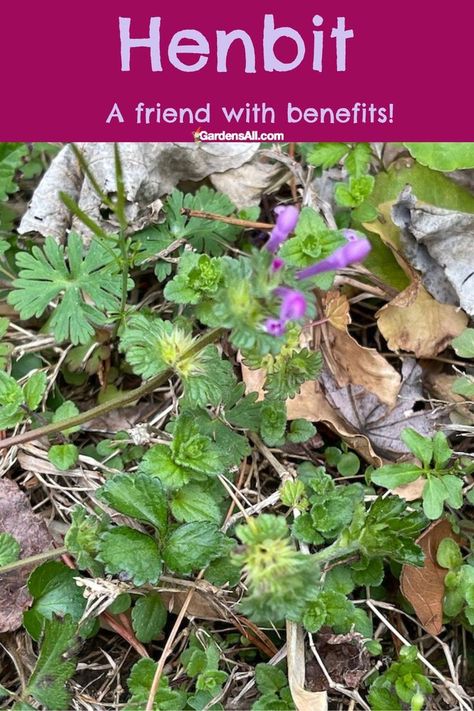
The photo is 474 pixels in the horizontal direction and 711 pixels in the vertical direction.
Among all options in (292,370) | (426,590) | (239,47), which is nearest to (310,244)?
(292,370)

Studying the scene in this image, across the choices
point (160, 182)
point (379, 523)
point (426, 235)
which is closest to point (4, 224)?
point (160, 182)

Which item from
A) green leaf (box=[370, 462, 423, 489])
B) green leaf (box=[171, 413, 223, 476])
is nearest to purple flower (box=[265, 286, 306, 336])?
green leaf (box=[171, 413, 223, 476])

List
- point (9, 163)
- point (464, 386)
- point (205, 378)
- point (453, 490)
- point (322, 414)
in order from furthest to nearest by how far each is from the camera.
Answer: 1. point (9, 163)
2. point (322, 414)
3. point (464, 386)
4. point (453, 490)
5. point (205, 378)

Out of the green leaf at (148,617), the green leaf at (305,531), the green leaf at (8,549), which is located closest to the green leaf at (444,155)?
the green leaf at (305,531)

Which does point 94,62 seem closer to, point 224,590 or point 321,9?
point 321,9

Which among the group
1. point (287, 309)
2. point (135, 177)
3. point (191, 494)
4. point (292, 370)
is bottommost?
point (191, 494)

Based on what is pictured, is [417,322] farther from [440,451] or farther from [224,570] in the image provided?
[224,570]
